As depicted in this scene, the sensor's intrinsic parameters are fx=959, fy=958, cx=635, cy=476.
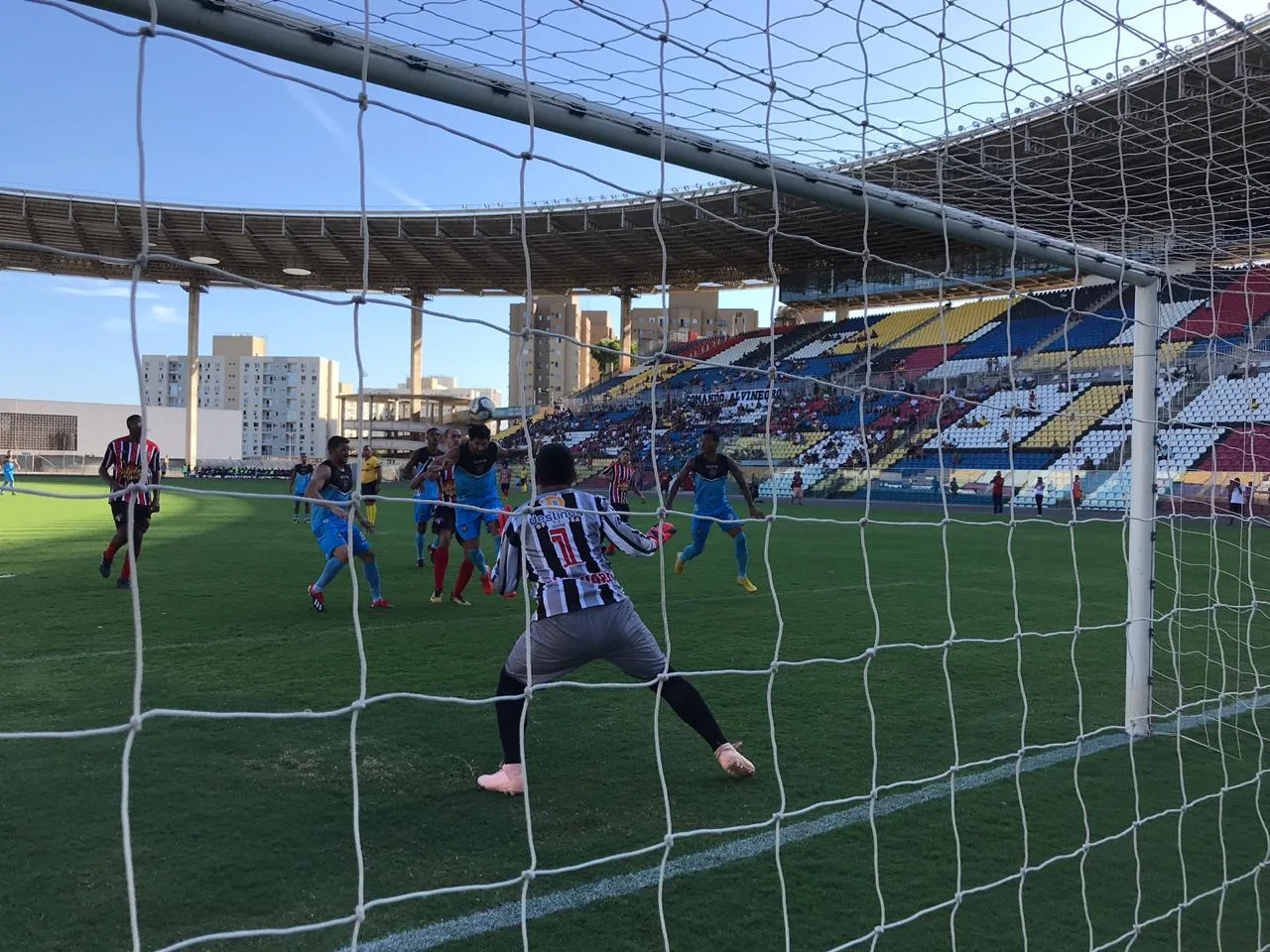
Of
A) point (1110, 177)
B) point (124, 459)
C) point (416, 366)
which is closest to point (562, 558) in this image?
point (1110, 177)

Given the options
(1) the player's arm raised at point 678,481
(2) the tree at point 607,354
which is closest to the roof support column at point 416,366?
(2) the tree at point 607,354

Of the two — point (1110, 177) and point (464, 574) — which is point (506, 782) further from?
point (1110, 177)

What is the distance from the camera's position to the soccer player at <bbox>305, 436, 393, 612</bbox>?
23.4 ft

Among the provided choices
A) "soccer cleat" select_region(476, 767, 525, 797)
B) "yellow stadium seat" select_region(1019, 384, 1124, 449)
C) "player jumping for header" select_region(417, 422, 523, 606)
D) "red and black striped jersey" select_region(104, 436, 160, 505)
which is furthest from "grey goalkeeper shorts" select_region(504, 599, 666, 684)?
"yellow stadium seat" select_region(1019, 384, 1124, 449)

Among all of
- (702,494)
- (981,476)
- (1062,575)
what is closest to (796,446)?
(981,476)

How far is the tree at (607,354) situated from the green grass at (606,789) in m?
1.20

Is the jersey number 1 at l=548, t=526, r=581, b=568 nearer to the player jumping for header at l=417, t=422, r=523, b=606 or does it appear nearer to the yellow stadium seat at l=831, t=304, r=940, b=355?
the player jumping for header at l=417, t=422, r=523, b=606

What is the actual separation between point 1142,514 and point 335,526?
6.26m

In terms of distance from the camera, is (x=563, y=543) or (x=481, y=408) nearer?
(x=563, y=543)

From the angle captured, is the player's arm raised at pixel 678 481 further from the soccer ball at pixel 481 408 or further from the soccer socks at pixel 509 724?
the soccer socks at pixel 509 724

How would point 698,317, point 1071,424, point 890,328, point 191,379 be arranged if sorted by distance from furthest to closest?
point 698,317 < point 191,379 < point 890,328 < point 1071,424

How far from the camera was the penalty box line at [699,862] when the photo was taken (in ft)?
9.05

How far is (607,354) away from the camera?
3.43 m

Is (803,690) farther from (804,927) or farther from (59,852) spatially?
(59,852)
